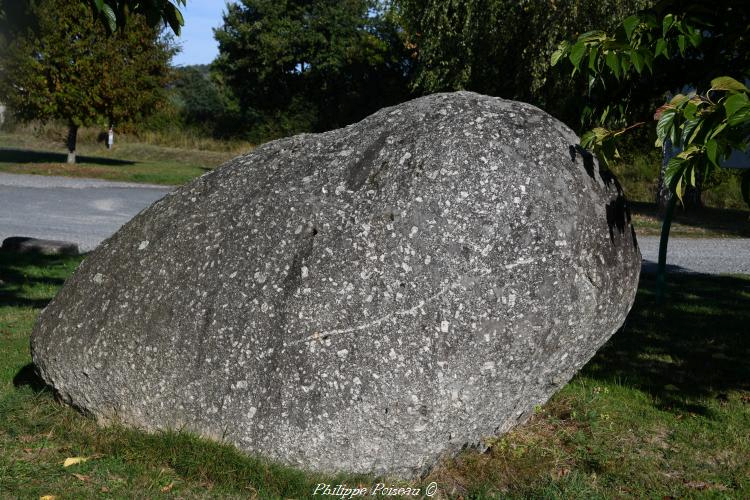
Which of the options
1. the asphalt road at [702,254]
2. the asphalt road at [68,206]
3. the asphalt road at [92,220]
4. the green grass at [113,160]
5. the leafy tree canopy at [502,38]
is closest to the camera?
the asphalt road at [702,254]

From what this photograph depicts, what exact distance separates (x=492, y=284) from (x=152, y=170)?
25.0 metres

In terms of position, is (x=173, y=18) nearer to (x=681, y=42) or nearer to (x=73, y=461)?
(x=73, y=461)

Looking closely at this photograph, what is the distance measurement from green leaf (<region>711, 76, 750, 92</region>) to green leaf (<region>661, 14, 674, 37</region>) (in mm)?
872

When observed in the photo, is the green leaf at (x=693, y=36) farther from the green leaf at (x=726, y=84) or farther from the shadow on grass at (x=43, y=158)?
the shadow on grass at (x=43, y=158)

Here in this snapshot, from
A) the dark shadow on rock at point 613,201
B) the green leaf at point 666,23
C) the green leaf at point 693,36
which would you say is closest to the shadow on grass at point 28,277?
the dark shadow on rock at point 613,201

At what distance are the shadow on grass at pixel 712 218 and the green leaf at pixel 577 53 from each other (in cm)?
1414

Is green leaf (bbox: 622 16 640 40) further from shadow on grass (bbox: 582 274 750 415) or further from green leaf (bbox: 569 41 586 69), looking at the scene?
shadow on grass (bbox: 582 274 750 415)

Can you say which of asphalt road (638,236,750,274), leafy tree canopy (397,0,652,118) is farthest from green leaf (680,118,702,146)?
leafy tree canopy (397,0,652,118)

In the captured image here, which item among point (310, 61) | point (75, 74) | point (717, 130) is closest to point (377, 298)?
point (717, 130)

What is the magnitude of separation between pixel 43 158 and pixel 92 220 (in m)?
17.9

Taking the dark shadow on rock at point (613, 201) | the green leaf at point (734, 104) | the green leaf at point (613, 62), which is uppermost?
the green leaf at point (613, 62)

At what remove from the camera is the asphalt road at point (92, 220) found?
12.5m

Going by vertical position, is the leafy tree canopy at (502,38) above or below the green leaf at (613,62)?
above

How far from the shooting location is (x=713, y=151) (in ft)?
11.4
